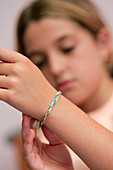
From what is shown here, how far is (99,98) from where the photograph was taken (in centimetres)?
117

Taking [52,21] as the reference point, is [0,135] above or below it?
below

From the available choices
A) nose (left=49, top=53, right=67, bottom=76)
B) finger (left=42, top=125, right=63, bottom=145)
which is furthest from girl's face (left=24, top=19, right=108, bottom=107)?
finger (left=42, top=125, right=63, bottom=145)

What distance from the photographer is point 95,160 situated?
496 mm

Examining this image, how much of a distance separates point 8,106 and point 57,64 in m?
0.84

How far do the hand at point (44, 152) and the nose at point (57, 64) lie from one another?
42 cm

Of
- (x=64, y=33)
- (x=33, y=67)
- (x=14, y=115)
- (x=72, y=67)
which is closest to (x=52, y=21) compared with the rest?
(x=64, y=33)

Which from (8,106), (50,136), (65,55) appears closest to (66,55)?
(65,55)

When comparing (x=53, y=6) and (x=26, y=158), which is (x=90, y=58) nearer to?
(x=53, y=6)

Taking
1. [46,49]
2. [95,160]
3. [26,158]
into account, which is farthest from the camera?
[46,49]

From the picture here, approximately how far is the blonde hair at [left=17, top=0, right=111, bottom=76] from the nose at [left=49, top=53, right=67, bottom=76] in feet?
0.67

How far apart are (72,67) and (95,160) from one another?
23.5 inches

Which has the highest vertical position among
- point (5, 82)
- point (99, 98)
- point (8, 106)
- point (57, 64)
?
point (5, 82)

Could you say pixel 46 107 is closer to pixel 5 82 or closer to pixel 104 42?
pixel 5 82

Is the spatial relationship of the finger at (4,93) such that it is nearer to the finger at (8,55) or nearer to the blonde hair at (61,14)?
the finger at (8,55)
